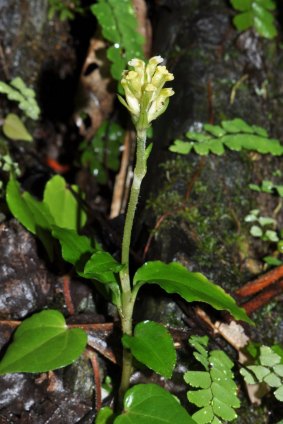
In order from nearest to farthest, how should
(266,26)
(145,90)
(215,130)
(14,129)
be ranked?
(145,90) < (215,130) < (14,129) < (266,26)

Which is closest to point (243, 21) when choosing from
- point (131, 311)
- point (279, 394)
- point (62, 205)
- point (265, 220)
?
point (265, 220)

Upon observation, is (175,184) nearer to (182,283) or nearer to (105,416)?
(182,283)

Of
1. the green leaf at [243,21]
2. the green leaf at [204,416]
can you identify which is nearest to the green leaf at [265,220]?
the green leaf at [204,416]

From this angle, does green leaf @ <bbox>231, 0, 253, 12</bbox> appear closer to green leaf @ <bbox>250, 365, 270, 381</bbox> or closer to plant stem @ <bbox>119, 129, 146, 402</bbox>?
plant stem @ <bbox>119, 129, 146, 402</bbox>

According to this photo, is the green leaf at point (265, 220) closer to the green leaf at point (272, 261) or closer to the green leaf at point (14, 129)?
the green leaf at point (272, 261)

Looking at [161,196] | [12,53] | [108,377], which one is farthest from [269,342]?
[12,53]

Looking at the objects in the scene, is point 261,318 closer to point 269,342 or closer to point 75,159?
point 269,342
